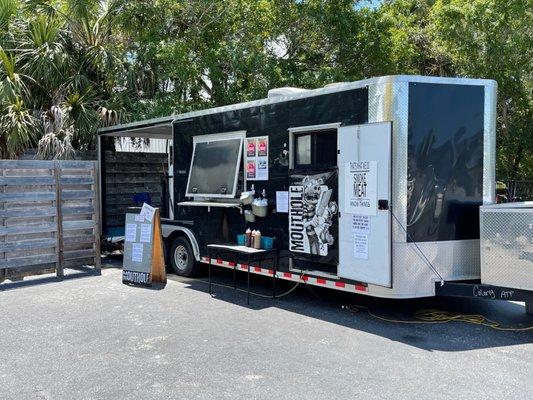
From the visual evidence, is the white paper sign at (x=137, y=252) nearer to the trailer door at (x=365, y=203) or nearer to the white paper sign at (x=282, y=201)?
the white paper sign at (x=282, y=201)

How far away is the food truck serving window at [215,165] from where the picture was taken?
8.26 metres

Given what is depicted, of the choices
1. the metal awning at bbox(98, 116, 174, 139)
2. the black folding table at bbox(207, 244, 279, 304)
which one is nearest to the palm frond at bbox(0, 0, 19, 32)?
the metal awning at bbox(98, 116, 174, 139)

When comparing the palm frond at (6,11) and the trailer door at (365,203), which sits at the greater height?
the palm frond at (6,11)

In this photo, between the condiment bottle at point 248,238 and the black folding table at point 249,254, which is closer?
the black folding table at point 249,254

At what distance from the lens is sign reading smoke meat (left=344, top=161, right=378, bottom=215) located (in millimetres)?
6305

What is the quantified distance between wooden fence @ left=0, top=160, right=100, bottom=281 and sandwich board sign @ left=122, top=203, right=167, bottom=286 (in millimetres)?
1180

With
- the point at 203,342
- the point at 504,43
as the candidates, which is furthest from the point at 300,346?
the point at 504,43

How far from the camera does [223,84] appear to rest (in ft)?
46.1

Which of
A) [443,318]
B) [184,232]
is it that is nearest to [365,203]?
[443,318]

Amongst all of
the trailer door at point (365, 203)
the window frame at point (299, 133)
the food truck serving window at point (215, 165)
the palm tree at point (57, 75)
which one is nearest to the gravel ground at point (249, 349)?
the trailer door at point (365, 203)

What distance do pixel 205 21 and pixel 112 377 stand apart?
1071cm

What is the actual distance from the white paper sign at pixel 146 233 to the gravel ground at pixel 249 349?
1155 mm

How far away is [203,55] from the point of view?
1345 centimetres

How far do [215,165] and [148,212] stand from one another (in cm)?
150
